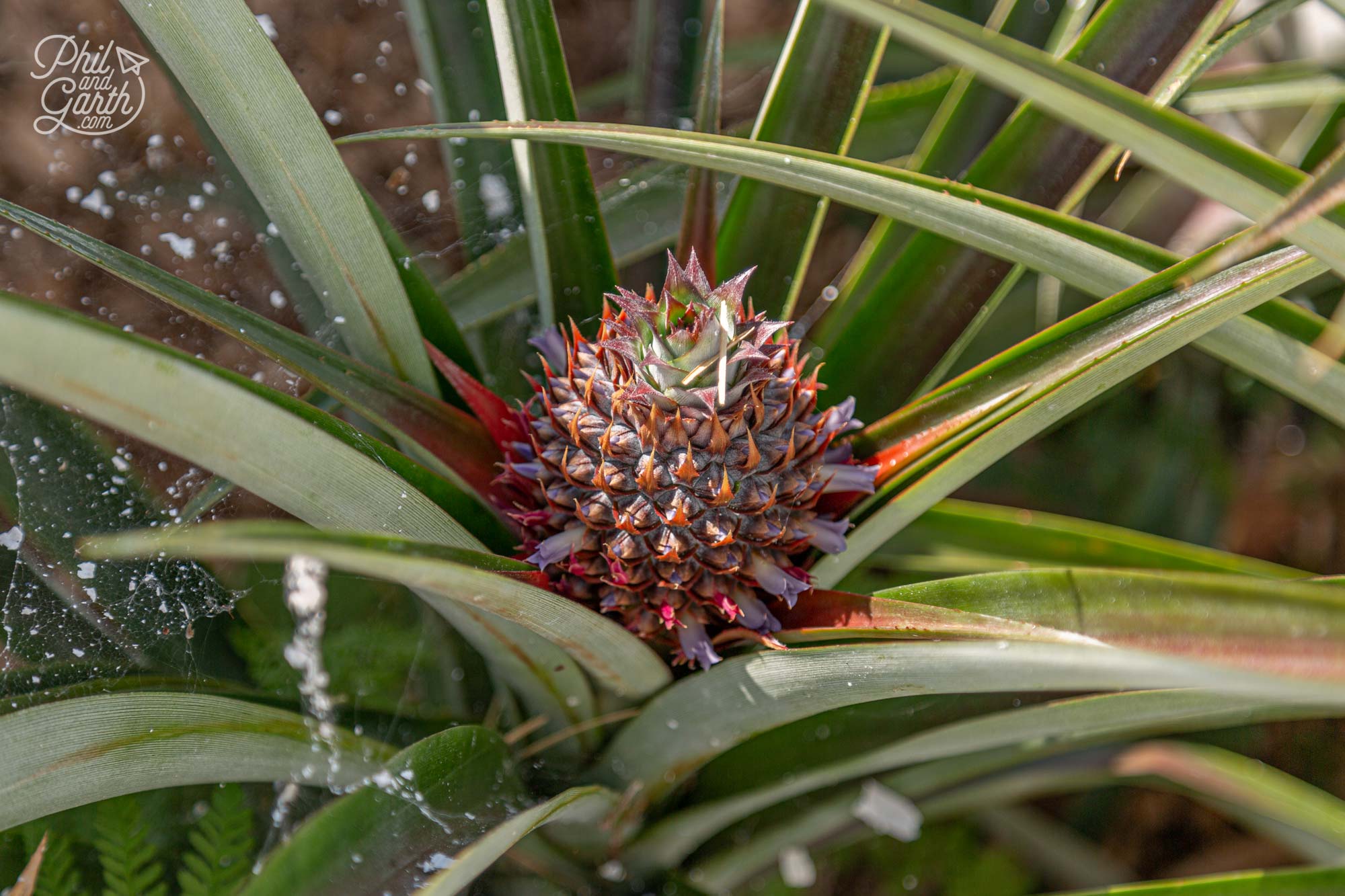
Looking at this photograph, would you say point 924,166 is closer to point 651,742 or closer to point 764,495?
point 764,495

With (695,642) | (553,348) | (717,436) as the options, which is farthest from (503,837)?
(553,348)

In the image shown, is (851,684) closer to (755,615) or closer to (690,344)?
(755,615)

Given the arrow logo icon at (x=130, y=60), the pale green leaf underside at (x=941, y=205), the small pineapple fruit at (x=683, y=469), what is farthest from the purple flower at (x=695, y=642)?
the arrow logo icon at (x=130, y=60)

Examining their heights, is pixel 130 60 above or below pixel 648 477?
above

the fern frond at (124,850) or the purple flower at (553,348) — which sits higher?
the purple flower at (553,348)

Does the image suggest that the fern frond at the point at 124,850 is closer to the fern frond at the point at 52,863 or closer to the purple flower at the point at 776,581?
the fern frond at the point at 52,863

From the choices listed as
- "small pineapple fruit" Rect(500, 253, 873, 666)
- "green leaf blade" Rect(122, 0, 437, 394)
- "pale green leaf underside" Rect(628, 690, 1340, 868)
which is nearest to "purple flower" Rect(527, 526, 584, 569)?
"small pineapple fruit" Rect(500, 253, 873, 666)
